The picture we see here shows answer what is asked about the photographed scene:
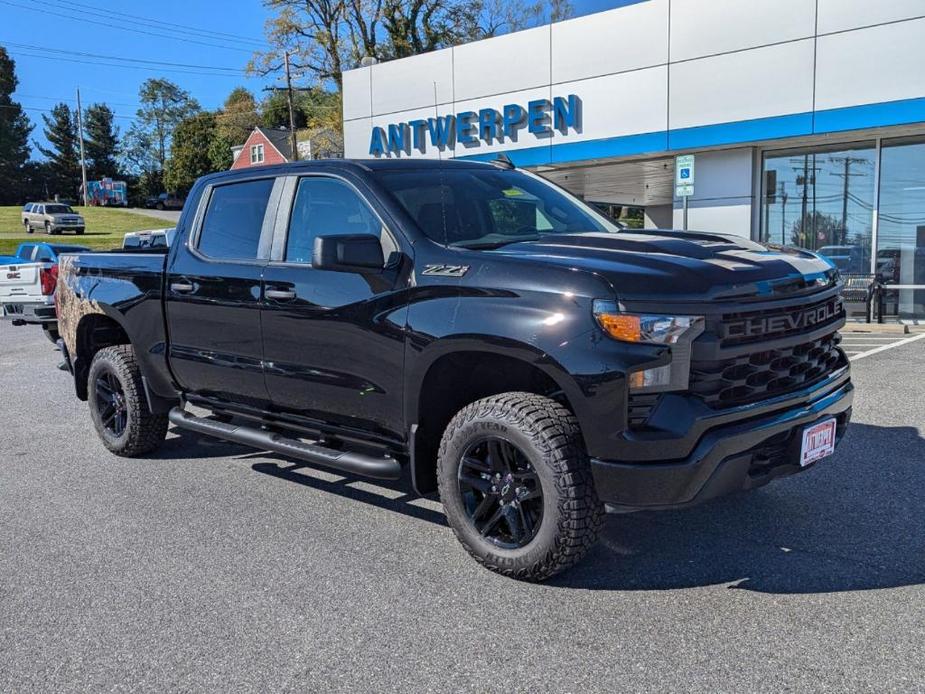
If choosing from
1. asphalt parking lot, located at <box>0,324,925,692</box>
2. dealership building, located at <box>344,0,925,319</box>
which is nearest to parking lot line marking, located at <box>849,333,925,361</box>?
dealership building, located at <box>344,0,925,319</box>

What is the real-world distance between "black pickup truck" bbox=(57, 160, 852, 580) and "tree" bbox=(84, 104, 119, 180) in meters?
97.9

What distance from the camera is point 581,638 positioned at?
324cm

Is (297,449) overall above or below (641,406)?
below

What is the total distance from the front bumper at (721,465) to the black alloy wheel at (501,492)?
39 cm

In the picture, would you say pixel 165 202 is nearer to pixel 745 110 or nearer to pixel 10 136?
pixel 10 136

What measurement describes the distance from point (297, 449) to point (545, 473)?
1.67m

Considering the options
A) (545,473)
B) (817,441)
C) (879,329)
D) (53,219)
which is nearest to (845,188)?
(879,329)

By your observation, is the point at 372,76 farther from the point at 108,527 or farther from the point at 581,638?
the point at 581,638

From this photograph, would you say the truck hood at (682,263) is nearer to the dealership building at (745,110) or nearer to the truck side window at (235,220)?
the truck side window at (235,220)

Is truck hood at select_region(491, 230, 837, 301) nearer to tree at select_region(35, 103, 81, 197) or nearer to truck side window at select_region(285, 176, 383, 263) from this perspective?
truck side window at select_region(285, 176, 383, 263)

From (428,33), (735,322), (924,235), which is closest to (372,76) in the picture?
(924,235)

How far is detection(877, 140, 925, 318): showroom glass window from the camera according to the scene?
14.2 metres

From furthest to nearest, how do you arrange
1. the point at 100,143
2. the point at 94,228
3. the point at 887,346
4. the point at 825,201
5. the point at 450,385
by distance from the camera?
the point at 100,143 < the point at 94,228 < the point at 825,201 < the point at 887,346 < the point at 450,385

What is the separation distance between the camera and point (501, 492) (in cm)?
380
